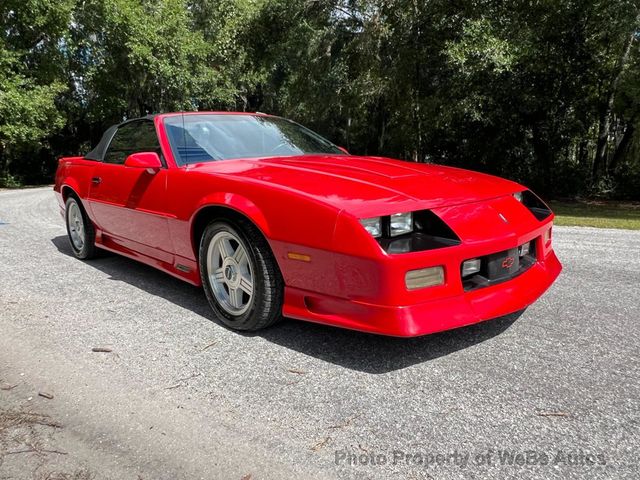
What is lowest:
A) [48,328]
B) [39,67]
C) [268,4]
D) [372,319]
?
[48,328]

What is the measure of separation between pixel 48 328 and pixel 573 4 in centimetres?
1412

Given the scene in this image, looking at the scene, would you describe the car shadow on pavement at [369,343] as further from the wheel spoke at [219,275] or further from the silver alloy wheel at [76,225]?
the silver alloy wheel at [76,225]

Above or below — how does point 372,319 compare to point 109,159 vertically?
below

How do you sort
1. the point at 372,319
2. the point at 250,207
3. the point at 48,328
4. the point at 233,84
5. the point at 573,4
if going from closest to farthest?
the point at 372,319 < the point at 250,207 < the point at 48,328 < the point at 573,4 < the point at 233,84

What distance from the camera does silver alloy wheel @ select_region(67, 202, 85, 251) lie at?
4893 millimetres

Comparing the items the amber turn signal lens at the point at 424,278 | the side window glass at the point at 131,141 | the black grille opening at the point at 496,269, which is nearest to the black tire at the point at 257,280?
the amber turn signal lens at the point at 424,278

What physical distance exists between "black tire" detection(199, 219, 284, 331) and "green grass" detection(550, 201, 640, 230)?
7002 mm

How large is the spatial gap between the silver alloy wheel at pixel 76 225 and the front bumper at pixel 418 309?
3110mm

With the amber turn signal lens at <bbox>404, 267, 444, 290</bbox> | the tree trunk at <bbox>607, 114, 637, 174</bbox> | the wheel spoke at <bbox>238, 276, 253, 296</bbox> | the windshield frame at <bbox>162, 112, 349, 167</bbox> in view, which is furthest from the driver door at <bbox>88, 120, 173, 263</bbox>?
the tree trunk at <bbox>607, 114, 637, 174</bbox>

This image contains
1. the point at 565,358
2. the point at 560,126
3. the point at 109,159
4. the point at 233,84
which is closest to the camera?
the point at 565,358

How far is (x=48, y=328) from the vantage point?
10.3 feet

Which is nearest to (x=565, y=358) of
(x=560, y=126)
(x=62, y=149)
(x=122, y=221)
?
(x=122, y=221)

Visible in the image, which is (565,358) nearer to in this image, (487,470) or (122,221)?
(487,470)

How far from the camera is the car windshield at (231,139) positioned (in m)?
3.55
